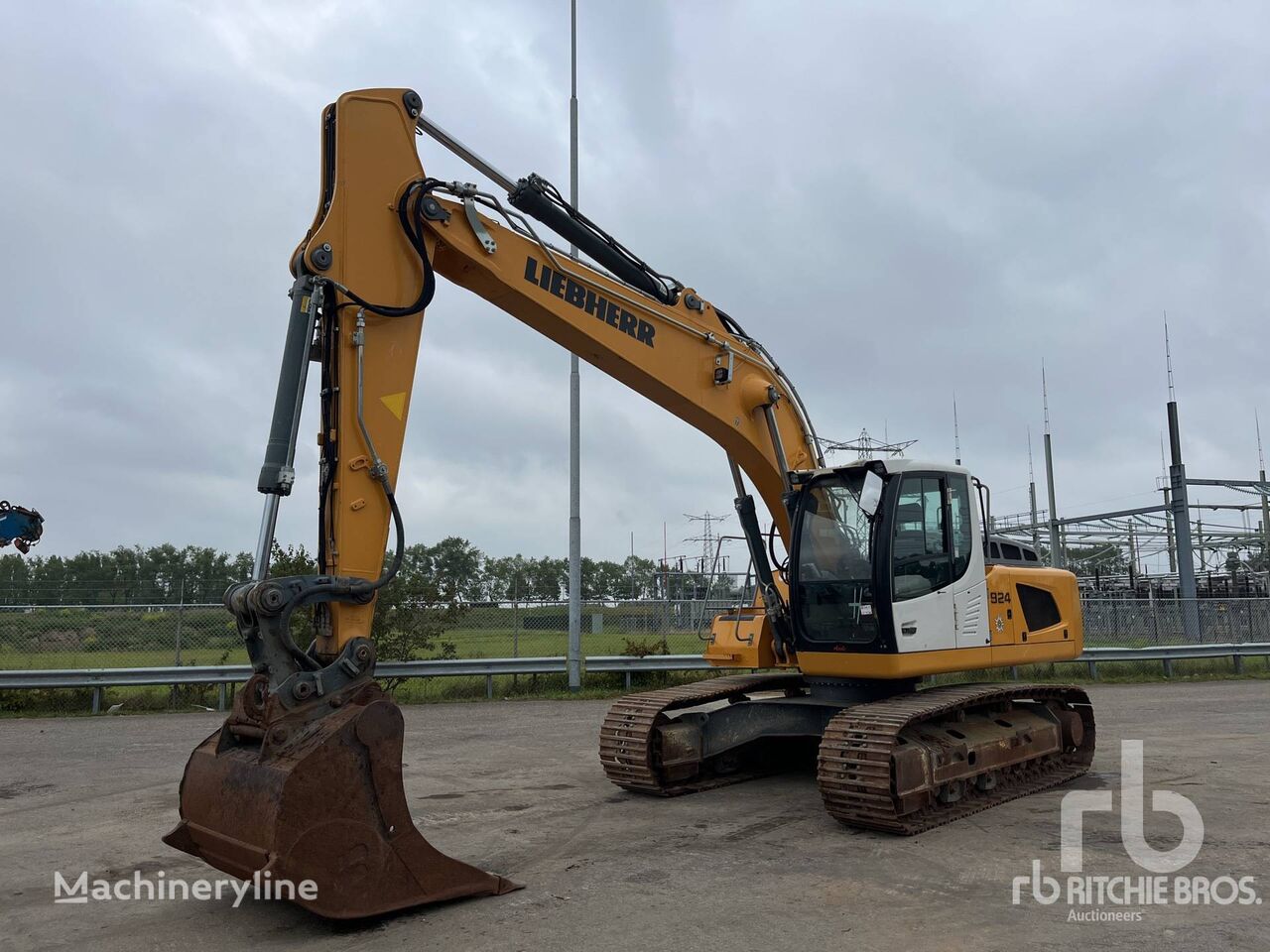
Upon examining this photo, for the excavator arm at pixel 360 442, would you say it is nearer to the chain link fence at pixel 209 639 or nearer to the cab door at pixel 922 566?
the cab door at pixel 922 566

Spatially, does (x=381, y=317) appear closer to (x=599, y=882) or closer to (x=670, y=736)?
(x=599, y=882)

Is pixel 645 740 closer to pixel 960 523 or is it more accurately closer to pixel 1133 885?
pixel 960 523

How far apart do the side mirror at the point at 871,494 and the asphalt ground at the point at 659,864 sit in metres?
2.49

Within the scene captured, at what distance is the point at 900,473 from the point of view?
8023 millimetres

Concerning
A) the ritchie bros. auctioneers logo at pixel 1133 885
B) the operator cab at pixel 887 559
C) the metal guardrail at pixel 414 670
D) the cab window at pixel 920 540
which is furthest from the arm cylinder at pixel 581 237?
the metal guardrail at pixel 414 670

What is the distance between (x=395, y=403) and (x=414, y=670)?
10.3 m

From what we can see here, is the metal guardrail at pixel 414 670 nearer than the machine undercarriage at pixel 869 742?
No

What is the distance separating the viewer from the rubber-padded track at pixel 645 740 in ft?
27.6

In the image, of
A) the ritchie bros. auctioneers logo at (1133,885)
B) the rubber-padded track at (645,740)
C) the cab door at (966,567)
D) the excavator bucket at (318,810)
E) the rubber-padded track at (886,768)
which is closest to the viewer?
the excavator bucket at (318,810)

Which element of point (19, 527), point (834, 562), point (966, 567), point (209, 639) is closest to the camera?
point (834, 562)

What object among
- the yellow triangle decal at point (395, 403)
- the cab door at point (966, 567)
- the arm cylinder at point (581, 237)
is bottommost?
the cab door at point (966, 567)

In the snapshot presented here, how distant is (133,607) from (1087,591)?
34.6 m

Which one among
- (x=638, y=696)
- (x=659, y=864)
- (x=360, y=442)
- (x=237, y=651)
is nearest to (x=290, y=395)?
(x=360, y=442)

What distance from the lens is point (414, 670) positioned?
15.5 m
